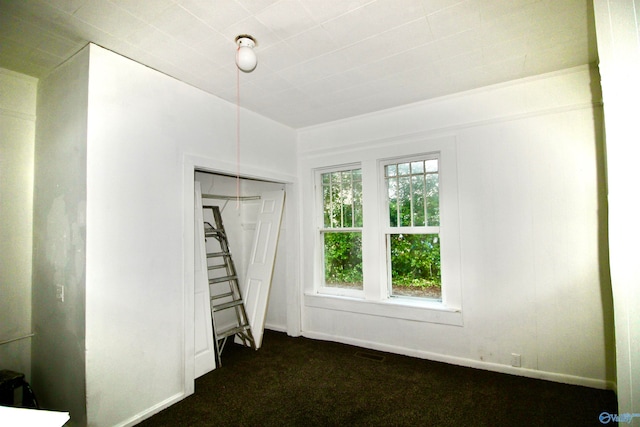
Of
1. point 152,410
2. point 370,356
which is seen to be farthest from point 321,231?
point 152,410

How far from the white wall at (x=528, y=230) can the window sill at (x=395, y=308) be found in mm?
101

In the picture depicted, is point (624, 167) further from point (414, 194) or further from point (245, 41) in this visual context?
point (414, 194)

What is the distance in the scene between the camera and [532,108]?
292cm

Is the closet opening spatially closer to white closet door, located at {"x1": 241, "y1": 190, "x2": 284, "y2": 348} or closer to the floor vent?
white closet door, located at {"x1": 241, "y1": 190, "x2": 284, "y2": 348}

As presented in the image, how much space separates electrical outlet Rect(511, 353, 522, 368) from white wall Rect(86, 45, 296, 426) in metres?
2.98

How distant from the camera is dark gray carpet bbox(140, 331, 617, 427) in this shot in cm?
235

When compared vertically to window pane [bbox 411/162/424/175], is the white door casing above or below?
below

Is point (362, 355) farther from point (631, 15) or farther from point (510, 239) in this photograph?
point (631, 15)

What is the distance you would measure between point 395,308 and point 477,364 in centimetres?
94

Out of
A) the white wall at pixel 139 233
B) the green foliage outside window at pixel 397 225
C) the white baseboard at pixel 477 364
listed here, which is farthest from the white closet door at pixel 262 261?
the white wall at pixel 139 233

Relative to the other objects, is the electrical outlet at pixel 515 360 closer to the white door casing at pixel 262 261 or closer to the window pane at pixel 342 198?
the window pane at pixel 342 198

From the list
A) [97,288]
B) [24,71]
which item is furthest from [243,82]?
[97,288]

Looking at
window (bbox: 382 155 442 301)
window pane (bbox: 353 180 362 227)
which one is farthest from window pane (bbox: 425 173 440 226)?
window pane (bbox: 353 180 362 227)

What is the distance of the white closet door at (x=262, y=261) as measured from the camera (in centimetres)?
389
